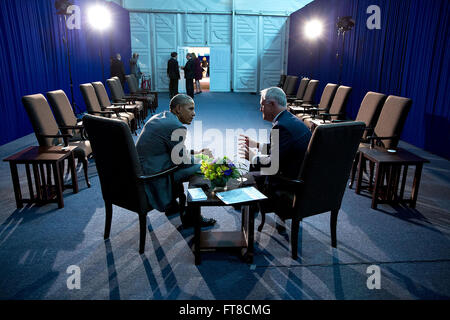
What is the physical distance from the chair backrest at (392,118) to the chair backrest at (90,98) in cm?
436

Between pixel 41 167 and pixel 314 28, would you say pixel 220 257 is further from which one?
pixel 314 28

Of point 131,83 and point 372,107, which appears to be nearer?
point 372,107

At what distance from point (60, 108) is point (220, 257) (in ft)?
9.86

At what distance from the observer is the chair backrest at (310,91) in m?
6.97

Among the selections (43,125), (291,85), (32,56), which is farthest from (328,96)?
(32,56)

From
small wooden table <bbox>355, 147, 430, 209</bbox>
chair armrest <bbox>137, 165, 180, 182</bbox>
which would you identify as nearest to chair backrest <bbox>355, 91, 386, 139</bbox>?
small wooden table <bbox>355, 147, 430, 209</bbox>

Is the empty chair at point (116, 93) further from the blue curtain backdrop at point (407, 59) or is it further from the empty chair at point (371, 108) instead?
the blue curtain backdrop at point (407, 59)

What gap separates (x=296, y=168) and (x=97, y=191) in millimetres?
2394

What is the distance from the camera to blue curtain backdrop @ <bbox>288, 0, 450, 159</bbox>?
5297 millimetres

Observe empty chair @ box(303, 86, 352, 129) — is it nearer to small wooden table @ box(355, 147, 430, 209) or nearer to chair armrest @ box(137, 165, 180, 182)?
small wooden table @ box(355, 147, 430, 209)

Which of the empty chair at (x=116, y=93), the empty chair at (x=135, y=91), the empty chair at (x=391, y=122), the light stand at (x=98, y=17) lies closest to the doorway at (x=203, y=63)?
the light stand at (x=98, y=17)

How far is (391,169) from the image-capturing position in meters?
3.42

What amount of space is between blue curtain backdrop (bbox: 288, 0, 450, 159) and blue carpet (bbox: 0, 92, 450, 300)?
2291 millimetres
